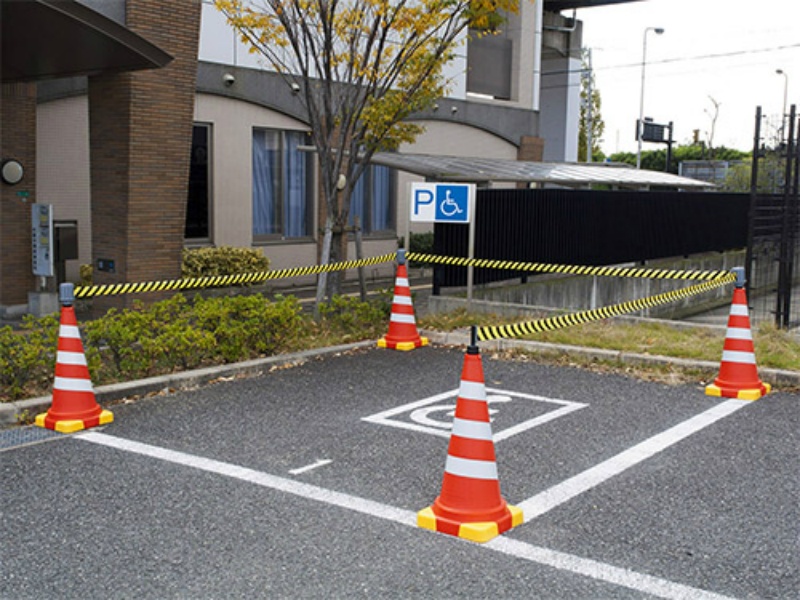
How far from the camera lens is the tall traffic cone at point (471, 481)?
5.21 m

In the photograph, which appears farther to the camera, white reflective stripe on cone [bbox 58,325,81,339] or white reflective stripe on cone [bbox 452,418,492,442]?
white reflective stripe on cone [bbox 58,325,81,339]

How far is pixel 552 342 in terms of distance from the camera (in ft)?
35.3

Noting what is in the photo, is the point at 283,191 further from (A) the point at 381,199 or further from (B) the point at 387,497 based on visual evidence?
(B) the point at 387,497

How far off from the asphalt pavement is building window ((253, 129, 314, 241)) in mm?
9880

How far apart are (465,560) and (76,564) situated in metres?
2.06

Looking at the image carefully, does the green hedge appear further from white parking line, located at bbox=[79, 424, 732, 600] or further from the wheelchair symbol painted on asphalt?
the wheelchair symbol painted on asphalt

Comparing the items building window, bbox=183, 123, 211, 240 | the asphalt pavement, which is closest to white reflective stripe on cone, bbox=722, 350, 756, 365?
the asphalt pavement

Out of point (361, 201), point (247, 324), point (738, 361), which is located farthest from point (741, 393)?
point (361, 201)

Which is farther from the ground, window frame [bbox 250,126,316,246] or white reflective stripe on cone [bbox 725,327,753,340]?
window frame [bbox 250,126,316,246]

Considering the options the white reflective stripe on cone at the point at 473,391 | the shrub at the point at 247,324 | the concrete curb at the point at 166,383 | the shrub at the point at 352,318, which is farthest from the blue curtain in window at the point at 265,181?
the white reflective stripe on cone at the point at 473,391

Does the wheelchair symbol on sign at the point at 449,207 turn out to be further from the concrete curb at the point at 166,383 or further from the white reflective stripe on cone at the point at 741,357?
the white reflective stripe on cone at the point at 741,357

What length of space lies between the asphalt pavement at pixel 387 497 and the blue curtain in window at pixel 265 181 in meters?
9.80

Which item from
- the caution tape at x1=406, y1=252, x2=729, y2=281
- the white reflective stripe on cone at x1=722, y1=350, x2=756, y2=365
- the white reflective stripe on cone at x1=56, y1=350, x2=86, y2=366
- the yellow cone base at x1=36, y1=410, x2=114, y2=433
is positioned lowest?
the yellow cone base at x1=36, y1=410, x2=114, y2=433

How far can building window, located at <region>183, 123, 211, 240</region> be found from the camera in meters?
16.8
